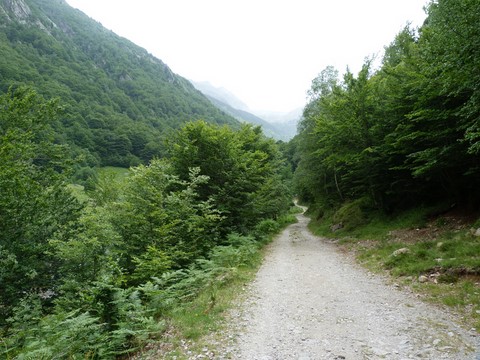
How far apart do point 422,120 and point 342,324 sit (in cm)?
1182

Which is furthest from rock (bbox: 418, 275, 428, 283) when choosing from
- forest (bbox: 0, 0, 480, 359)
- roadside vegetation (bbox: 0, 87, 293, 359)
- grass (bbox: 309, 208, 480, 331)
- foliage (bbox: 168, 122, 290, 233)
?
foliage (bbox: 168, 122, 290, 233)

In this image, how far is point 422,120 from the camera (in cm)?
1372

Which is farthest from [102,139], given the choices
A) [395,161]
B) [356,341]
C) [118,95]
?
[356,341]

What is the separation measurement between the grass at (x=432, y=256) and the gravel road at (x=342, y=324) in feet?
1.92

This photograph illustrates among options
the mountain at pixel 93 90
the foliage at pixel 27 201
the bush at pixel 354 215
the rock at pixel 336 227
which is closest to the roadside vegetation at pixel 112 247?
the foliage at pixel 27 201

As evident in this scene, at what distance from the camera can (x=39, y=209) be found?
Answer: 14.1 m

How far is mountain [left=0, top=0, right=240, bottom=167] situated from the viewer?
106375mm

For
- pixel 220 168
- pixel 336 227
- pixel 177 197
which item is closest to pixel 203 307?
pixel 177 197

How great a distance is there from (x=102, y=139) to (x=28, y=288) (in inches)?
4264

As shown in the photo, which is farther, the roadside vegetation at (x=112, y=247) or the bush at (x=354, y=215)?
the bush at (x=354, y=215)

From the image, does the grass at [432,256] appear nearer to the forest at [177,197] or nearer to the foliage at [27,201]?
the forest at [177,197]

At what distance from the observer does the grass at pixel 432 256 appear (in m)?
6.96

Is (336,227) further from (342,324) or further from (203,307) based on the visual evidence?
(203,307)

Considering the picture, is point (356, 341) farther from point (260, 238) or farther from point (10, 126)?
point (10, 126)
